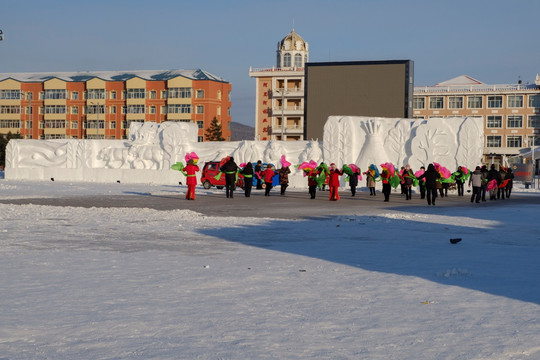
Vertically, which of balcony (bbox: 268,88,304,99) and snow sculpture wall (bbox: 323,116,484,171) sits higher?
balcony (bbox: 268,88,304,99)

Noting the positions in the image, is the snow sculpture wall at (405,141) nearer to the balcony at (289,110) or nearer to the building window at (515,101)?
the balcony at (289,110)

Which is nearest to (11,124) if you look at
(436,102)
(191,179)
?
(436,102)

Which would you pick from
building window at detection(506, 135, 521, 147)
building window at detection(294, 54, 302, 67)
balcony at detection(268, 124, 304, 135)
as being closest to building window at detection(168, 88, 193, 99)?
balcony at detection(268, 124, 304, 135)

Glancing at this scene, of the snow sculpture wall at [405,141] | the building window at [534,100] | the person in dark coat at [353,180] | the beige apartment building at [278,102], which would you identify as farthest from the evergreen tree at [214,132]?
the person in dark coat at [353,180]

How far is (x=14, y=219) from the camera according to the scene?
17.0 metres

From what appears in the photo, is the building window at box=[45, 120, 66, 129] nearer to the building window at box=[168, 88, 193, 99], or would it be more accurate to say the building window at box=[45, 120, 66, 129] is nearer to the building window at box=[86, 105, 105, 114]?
the building window at box=[86, 105, 105, 114]

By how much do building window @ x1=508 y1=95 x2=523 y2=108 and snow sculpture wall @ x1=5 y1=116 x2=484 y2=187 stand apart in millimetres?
59338

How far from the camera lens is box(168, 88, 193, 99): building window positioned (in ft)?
345

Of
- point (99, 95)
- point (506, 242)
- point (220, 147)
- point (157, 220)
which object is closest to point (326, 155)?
point (220, 147)

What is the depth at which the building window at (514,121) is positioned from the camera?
96.7m

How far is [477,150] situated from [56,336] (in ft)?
121

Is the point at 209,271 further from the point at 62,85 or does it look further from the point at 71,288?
the point at 62,85

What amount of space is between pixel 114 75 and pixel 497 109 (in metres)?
54.0

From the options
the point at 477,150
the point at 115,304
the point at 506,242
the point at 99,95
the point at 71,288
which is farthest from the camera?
the point at 99,95
